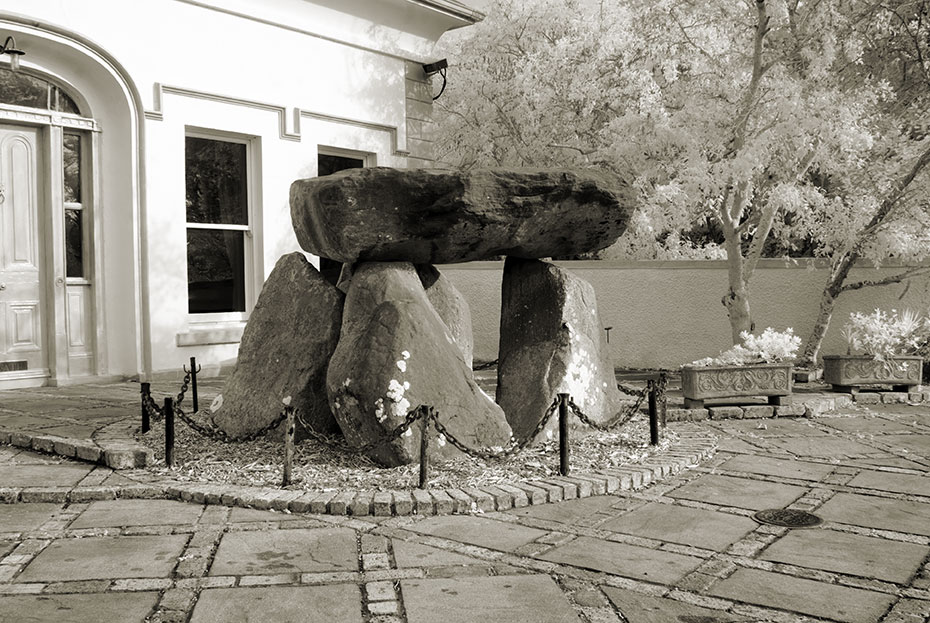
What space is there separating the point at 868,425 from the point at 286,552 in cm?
599

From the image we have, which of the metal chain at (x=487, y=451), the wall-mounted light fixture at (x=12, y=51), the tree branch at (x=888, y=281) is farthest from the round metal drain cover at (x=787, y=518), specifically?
the wall-mounted light fixture at (x=12, y=51)

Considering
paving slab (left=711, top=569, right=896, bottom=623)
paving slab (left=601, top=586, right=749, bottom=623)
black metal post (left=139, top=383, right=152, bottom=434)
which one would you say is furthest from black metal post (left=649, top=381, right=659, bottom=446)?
black metal post (left=139, top=383, right=152, bottom=434)

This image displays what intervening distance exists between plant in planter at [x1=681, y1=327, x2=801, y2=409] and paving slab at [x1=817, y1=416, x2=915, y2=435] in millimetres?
539

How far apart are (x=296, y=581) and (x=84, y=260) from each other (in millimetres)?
7359

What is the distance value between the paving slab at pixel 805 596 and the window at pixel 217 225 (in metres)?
8.34

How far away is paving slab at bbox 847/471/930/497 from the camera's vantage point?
219 inches

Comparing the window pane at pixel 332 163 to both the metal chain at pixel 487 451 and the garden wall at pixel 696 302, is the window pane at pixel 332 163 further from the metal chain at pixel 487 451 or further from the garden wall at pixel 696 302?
the metal chain at pixel 487 451

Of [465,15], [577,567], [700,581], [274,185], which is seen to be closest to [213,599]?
[577,567]

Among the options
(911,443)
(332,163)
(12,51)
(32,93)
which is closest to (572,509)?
(911,443)

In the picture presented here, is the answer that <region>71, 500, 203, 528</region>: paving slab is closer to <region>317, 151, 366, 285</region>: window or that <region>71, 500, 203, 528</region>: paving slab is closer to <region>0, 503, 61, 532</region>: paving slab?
<region>0, 503, 61, 532</region>: paving slab

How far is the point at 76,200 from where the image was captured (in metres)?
9.98

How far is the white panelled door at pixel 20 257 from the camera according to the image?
9359 mm

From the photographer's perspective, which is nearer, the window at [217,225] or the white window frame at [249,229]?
the window at [217,225]

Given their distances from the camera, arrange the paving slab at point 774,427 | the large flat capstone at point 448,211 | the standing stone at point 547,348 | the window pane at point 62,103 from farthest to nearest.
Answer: the window pane at point 62,103 < the paving slab at point 774,427 < the standing stone at point 547,348 < the large flat capstone at point 448,211
